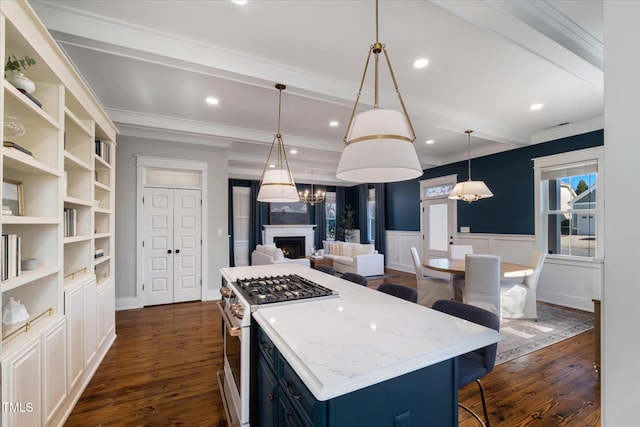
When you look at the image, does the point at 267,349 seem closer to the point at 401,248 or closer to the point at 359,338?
the point at 359,338

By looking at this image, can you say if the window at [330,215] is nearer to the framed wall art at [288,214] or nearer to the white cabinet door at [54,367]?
the framed wall art at [288,214]

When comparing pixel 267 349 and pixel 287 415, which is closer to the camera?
pixel 287 415

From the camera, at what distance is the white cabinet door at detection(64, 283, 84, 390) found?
6.84 ft

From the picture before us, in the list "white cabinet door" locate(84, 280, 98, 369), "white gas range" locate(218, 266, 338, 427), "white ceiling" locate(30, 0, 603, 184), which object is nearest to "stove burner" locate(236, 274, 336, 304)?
"white gas range" locate(218, 266, 338, 427)

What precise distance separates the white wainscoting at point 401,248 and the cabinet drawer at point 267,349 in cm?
630

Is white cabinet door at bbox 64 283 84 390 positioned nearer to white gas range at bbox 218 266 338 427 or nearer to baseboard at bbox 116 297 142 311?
white gas range at bbox 218 266 338 427

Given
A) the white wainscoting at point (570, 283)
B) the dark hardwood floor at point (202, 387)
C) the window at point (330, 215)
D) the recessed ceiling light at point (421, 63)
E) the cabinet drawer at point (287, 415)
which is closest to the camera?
the cabinet drawer at point (287, 415)

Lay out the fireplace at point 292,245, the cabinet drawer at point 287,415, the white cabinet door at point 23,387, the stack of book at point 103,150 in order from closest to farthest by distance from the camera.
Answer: the cabinet drawer at point 287,415 < the white cabinet door at point 23,387 < the stack of book at point 103,150 < the fireplace at point 292,245

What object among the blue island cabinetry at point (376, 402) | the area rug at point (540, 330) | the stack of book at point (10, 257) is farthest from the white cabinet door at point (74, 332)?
the area rug at point (540, 330)

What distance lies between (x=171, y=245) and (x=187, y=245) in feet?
0.79

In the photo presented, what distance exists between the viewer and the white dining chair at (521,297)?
3.91 meters

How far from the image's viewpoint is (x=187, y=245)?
491 centimetres

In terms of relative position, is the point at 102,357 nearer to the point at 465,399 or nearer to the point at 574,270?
the point at 465,399

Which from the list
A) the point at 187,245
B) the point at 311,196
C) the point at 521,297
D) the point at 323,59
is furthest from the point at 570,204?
the point at 187,245
